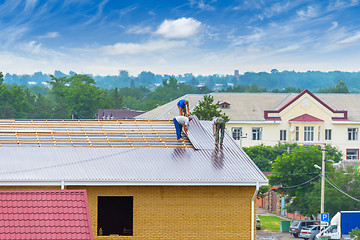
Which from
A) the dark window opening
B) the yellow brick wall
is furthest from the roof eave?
the dark window opening

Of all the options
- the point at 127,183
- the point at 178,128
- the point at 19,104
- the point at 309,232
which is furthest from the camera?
the point at 19,104

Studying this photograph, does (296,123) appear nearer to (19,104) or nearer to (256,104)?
(256,104)

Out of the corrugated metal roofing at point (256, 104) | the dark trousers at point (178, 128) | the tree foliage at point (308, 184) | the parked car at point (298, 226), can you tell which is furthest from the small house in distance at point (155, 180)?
the corrugated metal roofing at point (256, 104)

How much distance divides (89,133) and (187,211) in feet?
19.3

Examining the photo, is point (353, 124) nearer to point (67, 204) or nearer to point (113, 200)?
point (113, 200)

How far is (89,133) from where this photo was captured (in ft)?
88.1

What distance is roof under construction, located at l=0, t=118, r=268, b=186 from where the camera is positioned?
22.2 metres

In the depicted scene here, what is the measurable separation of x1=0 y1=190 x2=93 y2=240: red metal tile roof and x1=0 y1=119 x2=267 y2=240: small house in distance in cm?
583

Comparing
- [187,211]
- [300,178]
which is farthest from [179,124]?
[300,178]

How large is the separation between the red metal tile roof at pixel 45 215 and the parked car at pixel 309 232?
41.6m

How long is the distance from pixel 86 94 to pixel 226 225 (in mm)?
157184

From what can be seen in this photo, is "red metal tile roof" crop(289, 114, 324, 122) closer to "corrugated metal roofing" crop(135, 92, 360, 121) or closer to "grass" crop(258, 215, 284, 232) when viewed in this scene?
"corrugated metal roofing" crop(135, 92, 360, 121)

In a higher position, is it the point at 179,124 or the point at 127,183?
the point at 179,124

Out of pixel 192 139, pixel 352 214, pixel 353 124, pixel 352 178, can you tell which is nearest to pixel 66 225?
pixel 192 139
